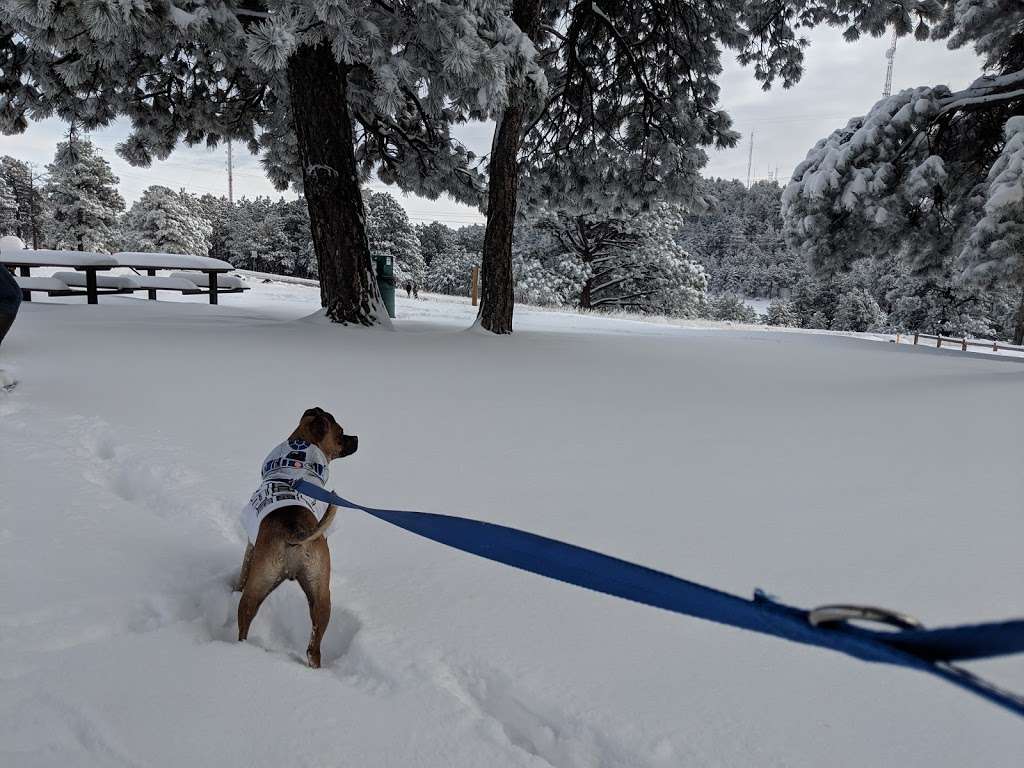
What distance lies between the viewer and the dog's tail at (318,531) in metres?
1.61

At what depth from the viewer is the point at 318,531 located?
1619mm

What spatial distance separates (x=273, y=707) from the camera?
142 centimetres

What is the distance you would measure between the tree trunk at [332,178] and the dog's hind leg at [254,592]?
674 cm

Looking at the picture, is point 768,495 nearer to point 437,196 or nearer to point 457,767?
point 457,767

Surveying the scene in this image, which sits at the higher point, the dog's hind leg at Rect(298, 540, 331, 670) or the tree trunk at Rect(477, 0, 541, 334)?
the tree trunk at Rect(477, 0, 541, 334)

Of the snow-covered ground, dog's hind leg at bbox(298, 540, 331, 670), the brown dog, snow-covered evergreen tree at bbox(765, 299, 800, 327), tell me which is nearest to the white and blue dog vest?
the brown dog

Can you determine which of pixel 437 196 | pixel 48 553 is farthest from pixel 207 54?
pixel 48 553

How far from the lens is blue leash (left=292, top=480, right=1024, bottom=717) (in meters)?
0.73

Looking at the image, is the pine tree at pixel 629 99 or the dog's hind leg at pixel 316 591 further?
the pine tree at pixel 629 99

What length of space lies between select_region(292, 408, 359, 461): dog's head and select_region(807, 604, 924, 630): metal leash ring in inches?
58.1

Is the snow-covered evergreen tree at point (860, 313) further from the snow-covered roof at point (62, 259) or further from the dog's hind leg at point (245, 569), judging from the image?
the dog's hind leg at point (245, 569)

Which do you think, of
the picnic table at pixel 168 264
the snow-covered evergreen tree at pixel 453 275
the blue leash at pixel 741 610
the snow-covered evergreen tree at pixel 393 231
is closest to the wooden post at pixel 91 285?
the picnic table at pixel 168 264

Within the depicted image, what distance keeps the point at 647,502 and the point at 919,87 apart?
1097cm

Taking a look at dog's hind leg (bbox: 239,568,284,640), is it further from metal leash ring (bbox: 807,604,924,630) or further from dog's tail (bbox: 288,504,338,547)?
metal leash ring (bbox: 807,604,924,630)
